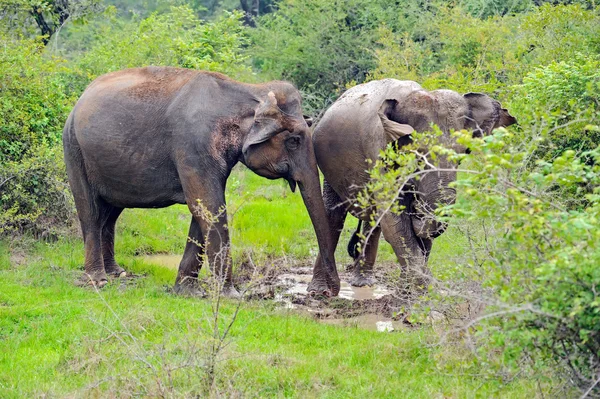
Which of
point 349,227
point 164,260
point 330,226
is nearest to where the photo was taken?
point 330,226

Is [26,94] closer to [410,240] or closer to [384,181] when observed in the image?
[410,240]

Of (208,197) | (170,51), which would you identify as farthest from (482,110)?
(170,51)

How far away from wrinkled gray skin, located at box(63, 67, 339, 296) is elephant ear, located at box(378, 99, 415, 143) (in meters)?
1.07

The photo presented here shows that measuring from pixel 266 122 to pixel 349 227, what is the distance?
5.12m

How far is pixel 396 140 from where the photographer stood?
10016mm

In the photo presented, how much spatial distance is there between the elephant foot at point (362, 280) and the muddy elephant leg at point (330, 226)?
2.05 ft

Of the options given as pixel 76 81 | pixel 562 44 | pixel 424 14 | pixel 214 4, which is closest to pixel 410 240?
pixel 562 44

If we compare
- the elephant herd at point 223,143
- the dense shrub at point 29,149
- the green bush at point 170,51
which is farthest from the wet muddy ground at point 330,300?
→ the green bush at point 170,51

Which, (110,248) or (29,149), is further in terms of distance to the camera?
(29,149)

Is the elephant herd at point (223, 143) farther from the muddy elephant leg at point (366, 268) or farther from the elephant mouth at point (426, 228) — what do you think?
the muddy elephant leg at point (366, 268)

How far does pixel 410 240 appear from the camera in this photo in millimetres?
10609

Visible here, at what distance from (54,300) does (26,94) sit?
473 centimetres

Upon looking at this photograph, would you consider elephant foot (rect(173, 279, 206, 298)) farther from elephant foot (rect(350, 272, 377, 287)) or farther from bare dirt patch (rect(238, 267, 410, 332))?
elephant foot (rect(350, 272, 377, 287))

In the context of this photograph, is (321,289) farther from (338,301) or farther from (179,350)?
(179,350)
